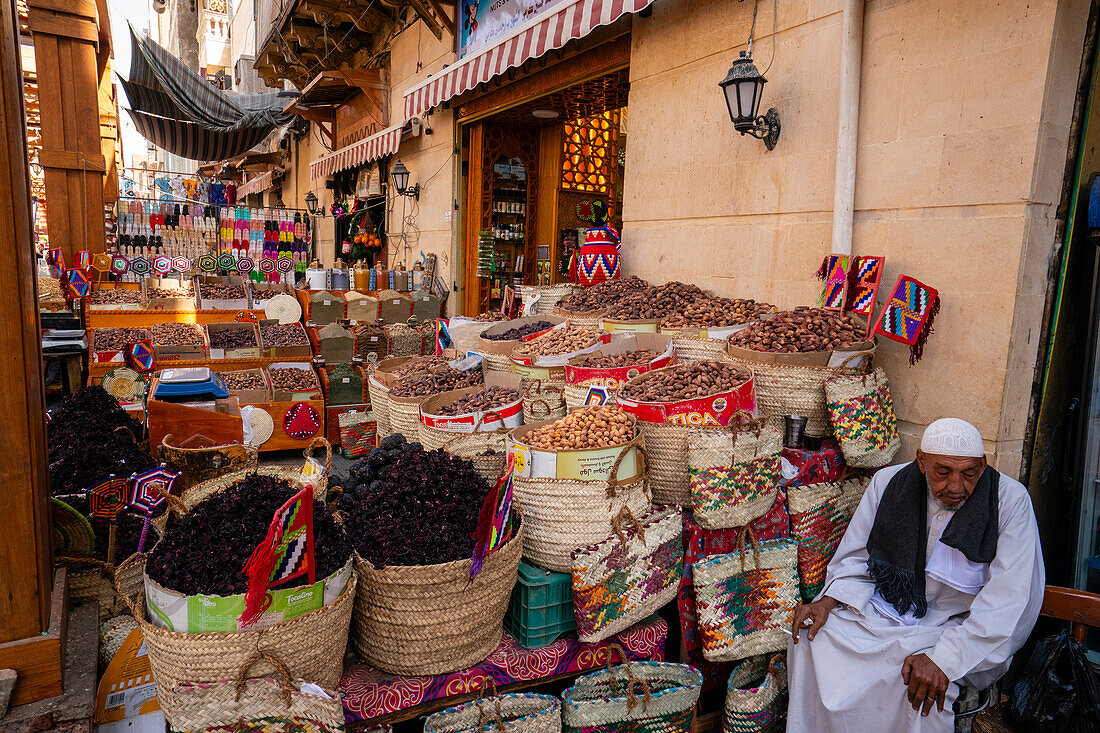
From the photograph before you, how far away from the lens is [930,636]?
7.97 ft

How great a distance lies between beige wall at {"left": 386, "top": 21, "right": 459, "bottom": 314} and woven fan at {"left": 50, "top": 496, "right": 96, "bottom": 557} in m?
8.31

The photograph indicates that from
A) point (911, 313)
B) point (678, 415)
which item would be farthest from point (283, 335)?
point (911, 313)

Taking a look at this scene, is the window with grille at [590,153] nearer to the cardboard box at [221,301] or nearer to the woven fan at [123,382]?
the cardboard box at [221,301]

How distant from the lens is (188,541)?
182cm

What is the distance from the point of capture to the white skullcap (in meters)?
2.44

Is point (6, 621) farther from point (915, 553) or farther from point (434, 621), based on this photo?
point (915, 553)

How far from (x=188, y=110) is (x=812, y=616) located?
15179 mm

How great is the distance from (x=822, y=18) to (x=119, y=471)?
4887 millimetres

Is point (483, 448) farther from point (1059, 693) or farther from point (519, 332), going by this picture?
point (1059, 693)

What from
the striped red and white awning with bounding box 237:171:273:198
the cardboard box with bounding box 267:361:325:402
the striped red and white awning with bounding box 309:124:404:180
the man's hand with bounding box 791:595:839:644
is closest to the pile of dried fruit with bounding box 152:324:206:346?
the cardboard box with bounding box 267:361:325:402

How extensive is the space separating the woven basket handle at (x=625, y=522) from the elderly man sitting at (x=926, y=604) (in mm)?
767

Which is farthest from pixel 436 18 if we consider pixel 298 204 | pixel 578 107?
pixel 298 204

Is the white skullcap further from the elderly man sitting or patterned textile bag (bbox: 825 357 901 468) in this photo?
patterned textile bag (bbox: 825 357 901 468)

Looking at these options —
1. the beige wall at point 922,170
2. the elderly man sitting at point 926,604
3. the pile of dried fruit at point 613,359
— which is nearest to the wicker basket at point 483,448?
the pile of dried fruit at point 613,359
